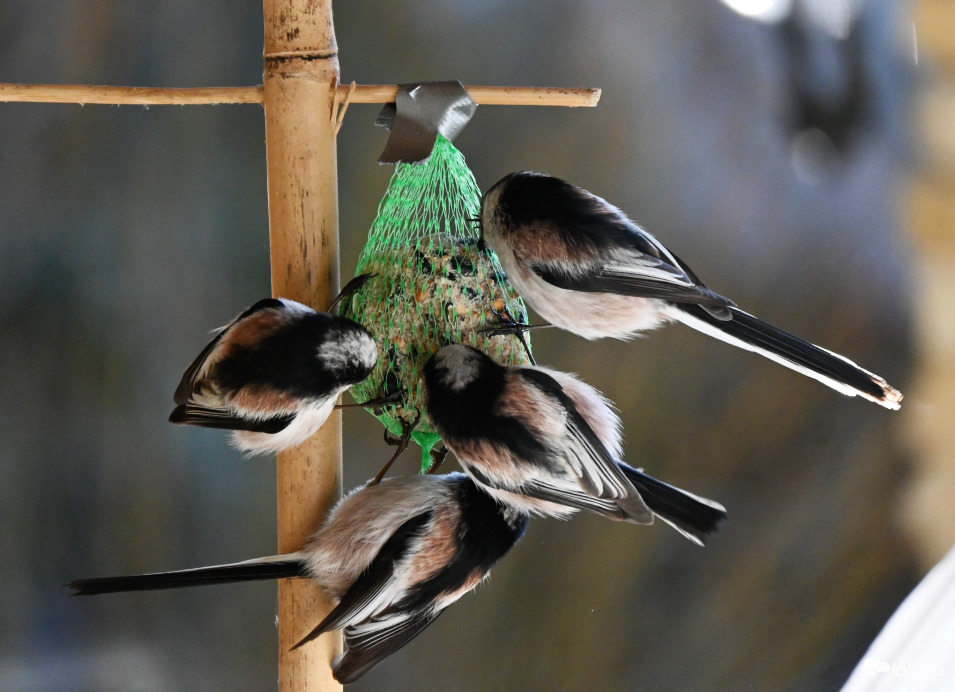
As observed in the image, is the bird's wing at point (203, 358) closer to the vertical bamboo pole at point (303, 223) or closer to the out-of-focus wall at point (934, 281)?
the vertical bamboo pole at point (303, 223)

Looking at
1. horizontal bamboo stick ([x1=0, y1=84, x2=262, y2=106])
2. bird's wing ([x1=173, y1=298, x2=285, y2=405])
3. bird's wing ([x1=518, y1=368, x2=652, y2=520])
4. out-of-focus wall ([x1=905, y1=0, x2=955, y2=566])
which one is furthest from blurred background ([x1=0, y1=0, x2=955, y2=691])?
bird's wing ([x1=518, y1=368, x2=652, y2=520])

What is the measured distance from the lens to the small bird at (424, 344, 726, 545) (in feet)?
2.56

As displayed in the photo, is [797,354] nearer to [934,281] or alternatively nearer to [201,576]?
[201,576]

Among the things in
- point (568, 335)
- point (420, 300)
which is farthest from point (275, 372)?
point (568, 335)

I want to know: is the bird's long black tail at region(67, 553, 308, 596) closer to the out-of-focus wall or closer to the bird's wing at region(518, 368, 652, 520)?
the bird's wing at region(518, 368, 652, 520)

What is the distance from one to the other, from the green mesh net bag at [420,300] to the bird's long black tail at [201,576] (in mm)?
199

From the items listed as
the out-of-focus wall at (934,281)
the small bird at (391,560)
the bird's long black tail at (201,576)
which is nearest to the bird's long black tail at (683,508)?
the small bird at (391,560)

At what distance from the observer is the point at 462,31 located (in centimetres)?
153

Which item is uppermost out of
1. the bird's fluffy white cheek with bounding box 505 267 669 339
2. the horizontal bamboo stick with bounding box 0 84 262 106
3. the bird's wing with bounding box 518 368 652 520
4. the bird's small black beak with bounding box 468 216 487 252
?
the horizontal bamboo stick with bounding box 0 84 262 106

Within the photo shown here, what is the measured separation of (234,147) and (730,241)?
980 mm

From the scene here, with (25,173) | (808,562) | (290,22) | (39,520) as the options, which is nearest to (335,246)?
(290,22)

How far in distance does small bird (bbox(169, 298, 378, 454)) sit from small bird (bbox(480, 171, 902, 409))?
0.62ft

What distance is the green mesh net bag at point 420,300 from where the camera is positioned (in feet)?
2.93

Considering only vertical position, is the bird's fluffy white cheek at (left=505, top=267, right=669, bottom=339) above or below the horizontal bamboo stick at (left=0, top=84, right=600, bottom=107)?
below
